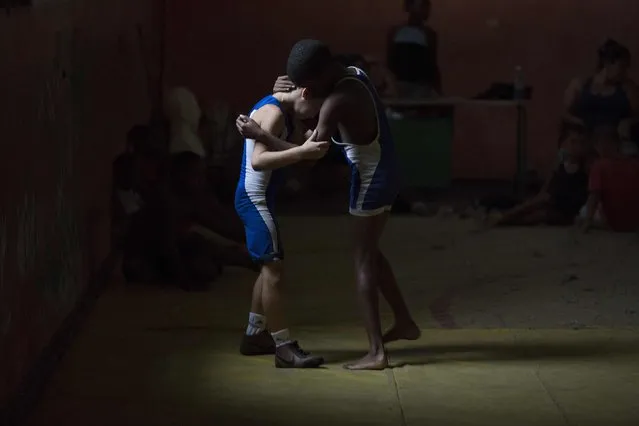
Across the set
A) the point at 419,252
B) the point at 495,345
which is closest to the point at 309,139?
the point at 495,345

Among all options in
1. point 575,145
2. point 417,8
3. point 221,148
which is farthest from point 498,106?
point 221,148

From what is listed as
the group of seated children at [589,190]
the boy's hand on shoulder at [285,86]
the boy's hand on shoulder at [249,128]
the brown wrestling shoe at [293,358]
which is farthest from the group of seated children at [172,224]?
the group of seated children at [589,190]

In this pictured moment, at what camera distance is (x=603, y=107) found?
9.52 metres

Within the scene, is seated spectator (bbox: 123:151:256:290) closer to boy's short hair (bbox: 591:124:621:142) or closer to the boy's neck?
the boy's neck

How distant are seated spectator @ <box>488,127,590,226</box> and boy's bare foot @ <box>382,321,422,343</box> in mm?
3440

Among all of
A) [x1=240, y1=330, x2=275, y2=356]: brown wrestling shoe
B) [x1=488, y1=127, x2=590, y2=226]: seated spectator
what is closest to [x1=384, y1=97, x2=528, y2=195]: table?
[x1=488, y1=127, x2=590, y2=226]: seated spectator

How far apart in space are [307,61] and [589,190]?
169 inches

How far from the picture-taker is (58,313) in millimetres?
5352

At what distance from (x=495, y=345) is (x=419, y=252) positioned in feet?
7.69

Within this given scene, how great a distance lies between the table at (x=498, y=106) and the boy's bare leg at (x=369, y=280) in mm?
4972

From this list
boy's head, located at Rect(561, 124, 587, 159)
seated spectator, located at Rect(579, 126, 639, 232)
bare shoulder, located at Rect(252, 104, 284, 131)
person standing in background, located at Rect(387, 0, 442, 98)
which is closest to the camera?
bare shoulder, located at Rect(252, 104, 284, 131)

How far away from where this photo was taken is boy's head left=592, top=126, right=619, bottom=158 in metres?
8.77

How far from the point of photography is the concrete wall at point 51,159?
4273 mm

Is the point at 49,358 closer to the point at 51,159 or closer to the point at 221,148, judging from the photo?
the point at 51,159
